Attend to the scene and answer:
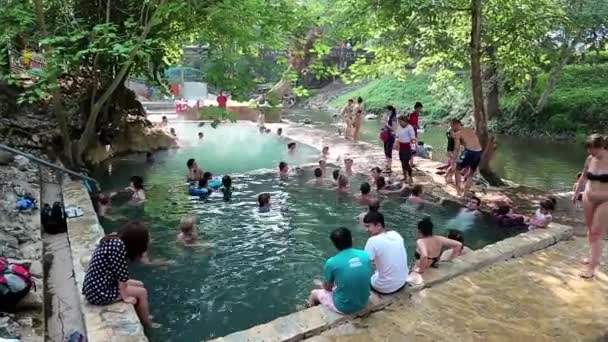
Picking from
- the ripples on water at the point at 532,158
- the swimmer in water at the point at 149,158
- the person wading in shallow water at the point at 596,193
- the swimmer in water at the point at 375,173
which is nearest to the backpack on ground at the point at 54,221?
the swimmer in water at the point at 375,173

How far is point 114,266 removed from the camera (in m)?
5.26

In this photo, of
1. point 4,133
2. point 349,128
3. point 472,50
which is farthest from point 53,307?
point 349,128

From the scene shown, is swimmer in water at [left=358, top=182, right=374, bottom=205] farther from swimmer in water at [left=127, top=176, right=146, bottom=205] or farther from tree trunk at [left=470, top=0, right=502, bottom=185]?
swimmer in water at [left=127, top=176, right=146, bottom=205]

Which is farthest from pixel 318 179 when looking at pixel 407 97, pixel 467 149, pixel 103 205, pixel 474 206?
pixel 407 97

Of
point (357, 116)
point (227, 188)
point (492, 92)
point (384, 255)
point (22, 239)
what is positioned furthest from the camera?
point (492, 92)

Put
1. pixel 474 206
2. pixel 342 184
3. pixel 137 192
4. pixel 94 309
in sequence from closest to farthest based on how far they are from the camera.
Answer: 1. pixel 94 309
2. pixel 474 206
3. pixel 137 192
4. pixel 342 184

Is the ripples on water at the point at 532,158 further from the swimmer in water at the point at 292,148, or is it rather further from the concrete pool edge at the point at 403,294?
the concrete pool edge at the point at 403,294

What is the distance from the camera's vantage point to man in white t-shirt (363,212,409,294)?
5.59 meters

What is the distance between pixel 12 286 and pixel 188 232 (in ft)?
12.2

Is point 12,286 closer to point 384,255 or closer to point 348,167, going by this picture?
point 384,255

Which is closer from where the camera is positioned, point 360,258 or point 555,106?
point 360,258

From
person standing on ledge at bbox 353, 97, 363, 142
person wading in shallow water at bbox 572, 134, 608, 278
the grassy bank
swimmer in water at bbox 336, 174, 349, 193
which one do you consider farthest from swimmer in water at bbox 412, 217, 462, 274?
the grassy bank

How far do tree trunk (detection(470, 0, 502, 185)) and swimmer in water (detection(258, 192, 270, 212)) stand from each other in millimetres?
5464

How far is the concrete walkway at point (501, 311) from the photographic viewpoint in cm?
518
